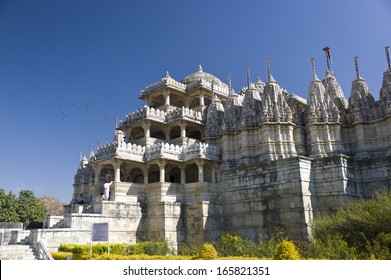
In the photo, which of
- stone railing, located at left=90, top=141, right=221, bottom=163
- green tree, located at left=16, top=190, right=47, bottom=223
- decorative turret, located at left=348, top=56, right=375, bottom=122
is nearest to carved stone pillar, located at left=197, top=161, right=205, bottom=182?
stone railing, located at left=90, top=141, right=221, bottom=163

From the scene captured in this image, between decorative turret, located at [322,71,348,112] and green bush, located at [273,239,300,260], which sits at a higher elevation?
decorative turret, located at [322,71,348,112]

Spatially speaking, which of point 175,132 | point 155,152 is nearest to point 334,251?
point 155,152

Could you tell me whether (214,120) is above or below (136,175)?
above

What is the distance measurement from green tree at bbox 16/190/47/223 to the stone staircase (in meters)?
26.8

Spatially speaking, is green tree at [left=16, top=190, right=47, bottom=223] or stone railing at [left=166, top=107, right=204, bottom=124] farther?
green tree at [left=16, top=190, right=47, bottom=223]

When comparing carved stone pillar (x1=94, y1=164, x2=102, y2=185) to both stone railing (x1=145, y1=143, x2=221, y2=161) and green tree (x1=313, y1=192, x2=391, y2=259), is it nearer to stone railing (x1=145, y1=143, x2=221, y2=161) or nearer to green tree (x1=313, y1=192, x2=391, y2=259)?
stone railing (x1=145, y1=143, x2=221, y2=161)

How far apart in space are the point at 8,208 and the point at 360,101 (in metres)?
39.4

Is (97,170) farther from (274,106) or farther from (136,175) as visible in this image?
(274,106)

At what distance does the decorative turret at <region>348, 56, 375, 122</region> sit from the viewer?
28812mm

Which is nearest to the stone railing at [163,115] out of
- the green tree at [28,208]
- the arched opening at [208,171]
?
the arched opening at [208,171]

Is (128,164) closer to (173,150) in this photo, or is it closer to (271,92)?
(173,150)

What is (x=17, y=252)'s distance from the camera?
19.5 metres
